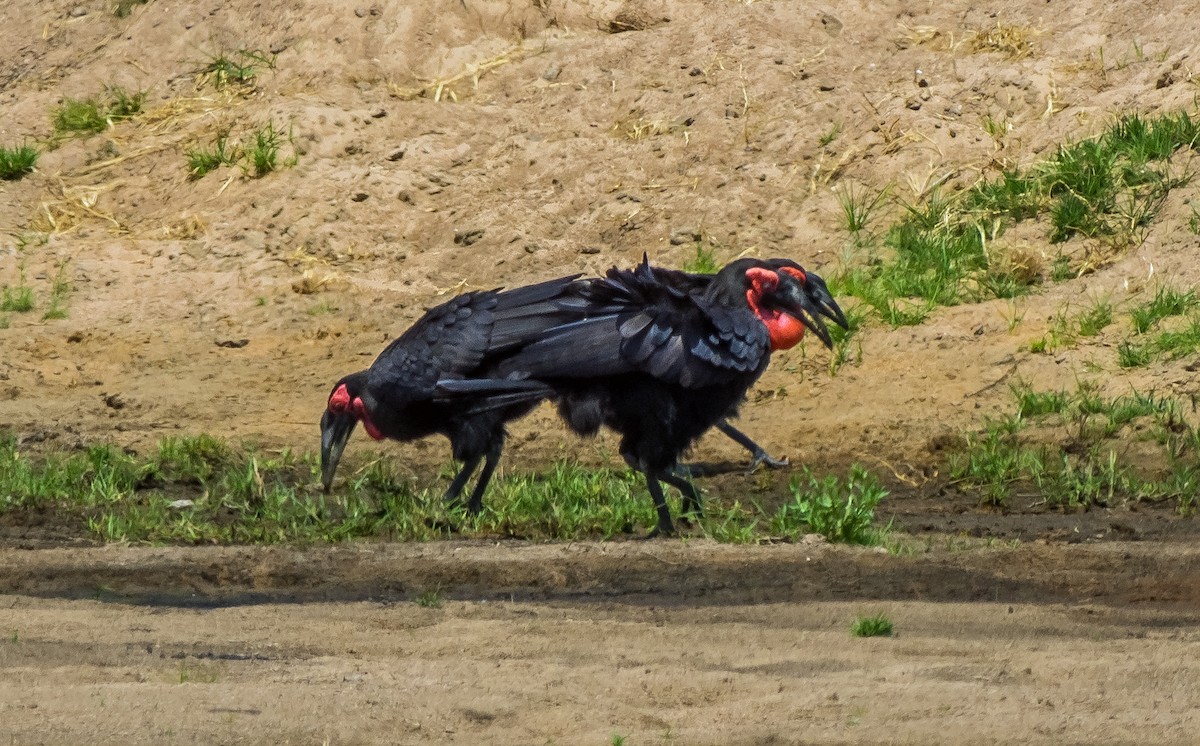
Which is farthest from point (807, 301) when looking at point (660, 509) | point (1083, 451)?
point (1083, 451)

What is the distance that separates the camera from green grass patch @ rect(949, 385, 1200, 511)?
806 centimetres

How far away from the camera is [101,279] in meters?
11.6

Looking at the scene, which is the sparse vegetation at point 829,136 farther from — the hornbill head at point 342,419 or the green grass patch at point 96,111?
the green grass patch at point 96,111

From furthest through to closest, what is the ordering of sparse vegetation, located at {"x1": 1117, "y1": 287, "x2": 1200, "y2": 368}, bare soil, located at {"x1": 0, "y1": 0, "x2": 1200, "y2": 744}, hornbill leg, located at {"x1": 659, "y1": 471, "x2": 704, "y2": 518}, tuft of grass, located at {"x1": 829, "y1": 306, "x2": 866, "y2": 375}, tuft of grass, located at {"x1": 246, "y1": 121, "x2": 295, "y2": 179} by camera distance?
tuft of grass, located at {"x1": 246, "y1": 121, "x2": 295, "y2": 179} < tuft of grass, located at {"x1": 829, "y1": 306, "x2": 866, "y2": 375} < sparse vegetation, located at {"x1": 1117, "y1": 287, "x2": 1200, "y2": 368} < hornbill leg, located at {"x1": 659, "y1": 471, "x2": 704, "y2": 518} < bare soil, located at {"x1": 0, "y1": 0, "x2": 1200, "y2": 744}

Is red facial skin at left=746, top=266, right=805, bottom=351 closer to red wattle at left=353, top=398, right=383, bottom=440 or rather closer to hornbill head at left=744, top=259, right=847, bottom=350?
hornbill head at left=744, top=259, right=847, bottom=350

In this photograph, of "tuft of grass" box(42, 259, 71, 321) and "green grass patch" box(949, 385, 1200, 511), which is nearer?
"green grass patch" box(949, 385, 1200, 511)

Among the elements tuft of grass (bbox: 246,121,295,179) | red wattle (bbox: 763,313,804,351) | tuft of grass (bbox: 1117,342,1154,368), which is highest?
red wattle (bbox: 763,313,804,351)

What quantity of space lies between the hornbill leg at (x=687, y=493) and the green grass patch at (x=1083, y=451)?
1.40 metres

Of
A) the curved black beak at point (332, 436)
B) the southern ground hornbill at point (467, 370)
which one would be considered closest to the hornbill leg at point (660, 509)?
the southern ground hornbill at point (467, 370)

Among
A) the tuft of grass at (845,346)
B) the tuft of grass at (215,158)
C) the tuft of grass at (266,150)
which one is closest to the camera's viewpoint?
the tuft of grass at (845,346)

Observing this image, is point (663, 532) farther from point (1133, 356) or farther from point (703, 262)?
point (703, 262)

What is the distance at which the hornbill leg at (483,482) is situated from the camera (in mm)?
7751

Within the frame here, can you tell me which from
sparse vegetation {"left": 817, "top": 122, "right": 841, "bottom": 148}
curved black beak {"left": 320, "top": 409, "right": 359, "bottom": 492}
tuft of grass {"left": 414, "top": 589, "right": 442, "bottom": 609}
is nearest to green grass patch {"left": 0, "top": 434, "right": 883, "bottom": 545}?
curved black beak {"left": 320, "top": 409, "right": 359, "bottom": 492}

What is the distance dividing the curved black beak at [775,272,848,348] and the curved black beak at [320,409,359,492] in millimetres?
2111
